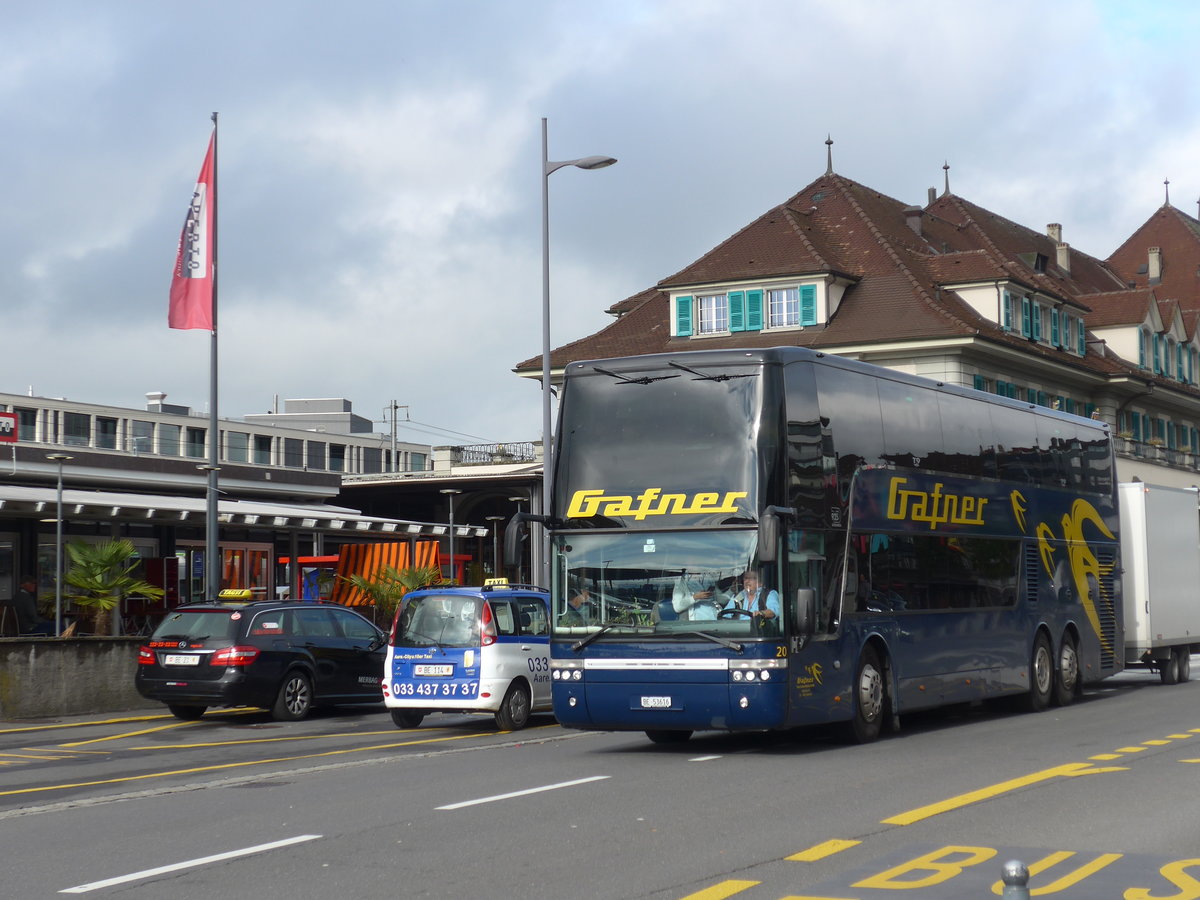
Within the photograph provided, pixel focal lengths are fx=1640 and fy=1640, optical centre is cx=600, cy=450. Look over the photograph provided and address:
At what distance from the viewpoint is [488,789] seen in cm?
1270

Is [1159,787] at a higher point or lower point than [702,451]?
lower

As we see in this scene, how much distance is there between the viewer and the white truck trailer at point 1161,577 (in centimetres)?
2534

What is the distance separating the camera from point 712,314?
53750 mm

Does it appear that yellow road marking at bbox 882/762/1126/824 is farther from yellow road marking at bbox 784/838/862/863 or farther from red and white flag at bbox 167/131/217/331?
red and white flag at bbox 167/131/217/331

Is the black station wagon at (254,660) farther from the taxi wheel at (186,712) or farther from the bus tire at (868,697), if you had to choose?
the bus tire at (868,697)

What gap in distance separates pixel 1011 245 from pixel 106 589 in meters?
49.2

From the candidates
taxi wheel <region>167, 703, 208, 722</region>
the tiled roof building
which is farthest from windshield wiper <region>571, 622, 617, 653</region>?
the tiled roof building

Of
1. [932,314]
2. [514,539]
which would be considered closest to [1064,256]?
[932,314]

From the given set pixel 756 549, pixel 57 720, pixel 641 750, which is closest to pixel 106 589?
pixel 57 720

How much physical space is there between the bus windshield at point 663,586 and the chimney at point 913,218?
46.6 meters

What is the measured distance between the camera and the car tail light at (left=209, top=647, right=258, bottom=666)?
20.9 m


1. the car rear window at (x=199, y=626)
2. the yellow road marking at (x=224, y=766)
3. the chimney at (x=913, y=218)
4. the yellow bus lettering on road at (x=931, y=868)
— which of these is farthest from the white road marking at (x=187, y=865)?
the chimney at (x=913, y=218)

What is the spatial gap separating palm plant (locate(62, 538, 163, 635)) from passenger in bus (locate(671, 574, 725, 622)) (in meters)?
12.5

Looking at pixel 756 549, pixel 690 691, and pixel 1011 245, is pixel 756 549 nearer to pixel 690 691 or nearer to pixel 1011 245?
pixel 690 691
